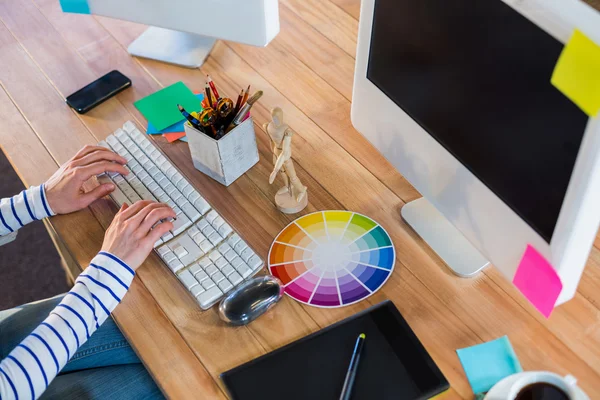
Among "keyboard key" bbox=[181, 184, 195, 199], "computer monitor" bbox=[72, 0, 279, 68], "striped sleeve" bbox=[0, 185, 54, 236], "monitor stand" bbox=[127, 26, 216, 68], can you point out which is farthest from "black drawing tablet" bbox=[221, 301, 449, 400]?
"monitor stand" bbox=[127, 26, 216, 68]

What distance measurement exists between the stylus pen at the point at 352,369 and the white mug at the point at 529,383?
6.9 inches

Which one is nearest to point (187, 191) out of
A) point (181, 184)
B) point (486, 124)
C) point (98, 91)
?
point (181, 184)

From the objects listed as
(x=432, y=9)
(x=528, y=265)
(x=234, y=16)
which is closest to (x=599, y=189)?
(x=528, y=265)

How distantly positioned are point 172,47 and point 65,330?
2.39ft

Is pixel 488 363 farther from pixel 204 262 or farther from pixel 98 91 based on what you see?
pixel 98 91

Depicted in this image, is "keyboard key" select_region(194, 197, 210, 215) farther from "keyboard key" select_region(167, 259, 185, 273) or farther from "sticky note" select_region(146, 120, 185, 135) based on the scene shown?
"sticky note" select_region(146, 120, 185, 135)

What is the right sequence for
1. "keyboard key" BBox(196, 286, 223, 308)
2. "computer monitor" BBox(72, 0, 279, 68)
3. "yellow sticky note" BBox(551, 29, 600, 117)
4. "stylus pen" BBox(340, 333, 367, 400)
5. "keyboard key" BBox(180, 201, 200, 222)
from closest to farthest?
"yellow sticky note" BBox(551, 29, 600, 117), "stylus pen" BBox(340, 333, 367, 400), "keyboard key" BBox(196, 286, 223, 308), "keyboard key" BBox(180, 201, 200, 222), "computer monitor" BBox(72, 0, 279, 68)

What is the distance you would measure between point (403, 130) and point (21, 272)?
1.41 m

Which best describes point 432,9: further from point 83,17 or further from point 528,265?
point 83,17

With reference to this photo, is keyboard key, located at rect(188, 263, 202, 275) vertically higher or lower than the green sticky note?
lower

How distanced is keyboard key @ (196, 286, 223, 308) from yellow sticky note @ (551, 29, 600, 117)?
565 millimetres

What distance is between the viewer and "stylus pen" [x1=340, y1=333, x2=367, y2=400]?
0.85 metres

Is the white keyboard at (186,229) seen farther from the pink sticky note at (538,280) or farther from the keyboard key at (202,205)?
the pink sticky note at (538,280)

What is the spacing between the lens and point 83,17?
1.51m
